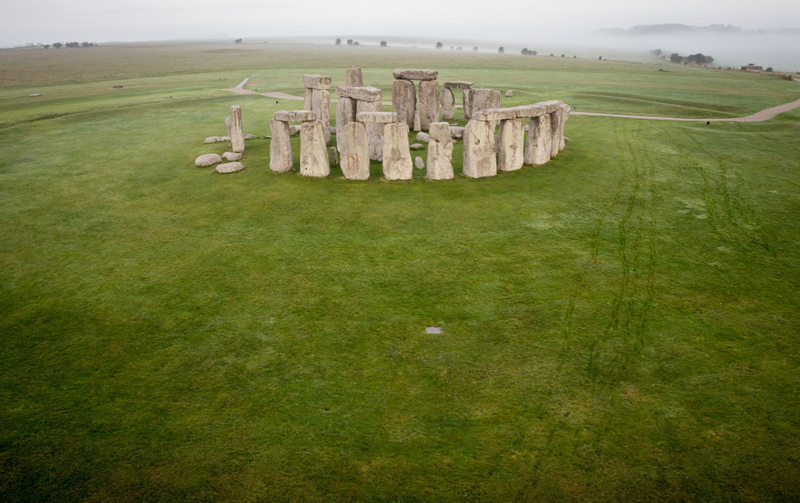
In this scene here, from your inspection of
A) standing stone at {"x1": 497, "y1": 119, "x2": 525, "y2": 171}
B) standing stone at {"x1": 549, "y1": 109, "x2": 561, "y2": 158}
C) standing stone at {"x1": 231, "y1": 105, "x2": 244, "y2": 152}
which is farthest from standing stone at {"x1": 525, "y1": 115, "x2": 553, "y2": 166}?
standing stone at {"x1": 231, "y1": 105, "x2": 244, "y2": 152}

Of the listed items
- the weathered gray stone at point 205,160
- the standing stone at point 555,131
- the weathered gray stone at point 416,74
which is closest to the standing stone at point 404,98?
the weathered gray stone at point 416,74

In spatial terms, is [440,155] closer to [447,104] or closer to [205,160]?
[205,160]

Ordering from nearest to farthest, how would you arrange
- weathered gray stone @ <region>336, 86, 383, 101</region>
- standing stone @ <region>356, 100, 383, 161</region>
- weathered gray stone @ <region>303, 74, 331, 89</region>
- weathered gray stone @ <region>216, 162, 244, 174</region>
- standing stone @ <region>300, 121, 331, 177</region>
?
standing stone @ <region>300, 121, 331, 177</region> < weathered gray stone @ <region>216, 162, 244, 174</region> < weathered gray stone @ <region>336, 86, 383, 101</region> < standing stone @ <region>356, 100, 383, 161</region> < weathered gray stone @ <region>303, 74, 331, 89</region>

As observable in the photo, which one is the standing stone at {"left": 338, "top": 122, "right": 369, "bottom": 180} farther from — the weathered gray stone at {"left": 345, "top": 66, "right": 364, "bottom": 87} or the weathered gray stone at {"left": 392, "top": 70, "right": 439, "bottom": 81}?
the weathered gray stone at {"left": 345, "top": 66, "right": 364, "bottom": 87}

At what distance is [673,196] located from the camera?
10602mm

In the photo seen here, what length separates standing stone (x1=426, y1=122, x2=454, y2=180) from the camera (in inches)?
443

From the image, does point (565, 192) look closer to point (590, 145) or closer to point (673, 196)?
point (673, 196)

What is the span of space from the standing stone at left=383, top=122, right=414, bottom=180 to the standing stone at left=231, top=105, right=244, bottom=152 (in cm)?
523

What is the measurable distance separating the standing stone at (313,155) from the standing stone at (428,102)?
624 centimetres

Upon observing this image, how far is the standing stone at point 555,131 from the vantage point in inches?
515

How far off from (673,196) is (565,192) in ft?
7.88

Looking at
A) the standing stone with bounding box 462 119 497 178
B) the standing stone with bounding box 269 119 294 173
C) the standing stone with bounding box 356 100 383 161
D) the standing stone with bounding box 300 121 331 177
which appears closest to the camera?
the standing stone with bounding box 462 119 497 178

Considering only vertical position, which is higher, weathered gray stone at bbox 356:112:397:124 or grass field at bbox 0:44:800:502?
weathered gray stone at bbox 356:112:397:124

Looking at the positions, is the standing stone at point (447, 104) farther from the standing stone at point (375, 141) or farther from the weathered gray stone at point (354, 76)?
the standing stone at point (375, 141)
